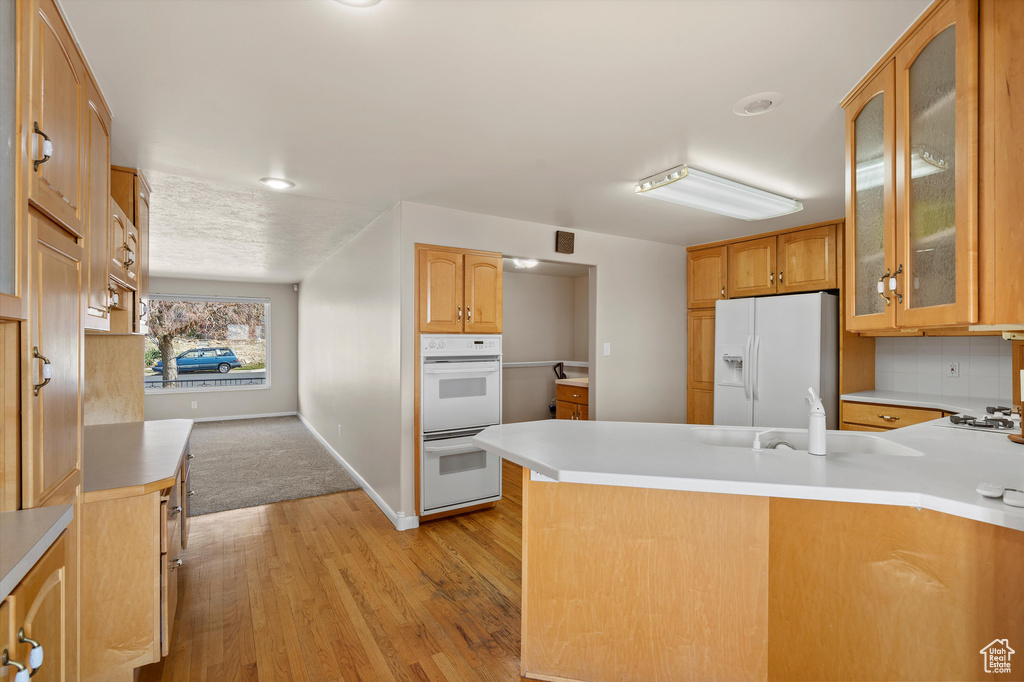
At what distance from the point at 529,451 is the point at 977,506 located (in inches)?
50.4

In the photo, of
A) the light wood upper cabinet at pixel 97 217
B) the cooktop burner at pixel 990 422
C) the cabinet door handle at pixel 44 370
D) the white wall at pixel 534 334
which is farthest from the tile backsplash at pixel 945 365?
the light wood upper cabinet at pixel 97 217

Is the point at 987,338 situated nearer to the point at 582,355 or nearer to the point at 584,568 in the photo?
the point at 584,568

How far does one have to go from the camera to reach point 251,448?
5.96m

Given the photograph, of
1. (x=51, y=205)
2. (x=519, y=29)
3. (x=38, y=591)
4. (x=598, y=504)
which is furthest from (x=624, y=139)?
(x=38, y=591)

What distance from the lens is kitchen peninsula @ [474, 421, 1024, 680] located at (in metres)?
1.35

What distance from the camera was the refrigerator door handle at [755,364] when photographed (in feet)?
13.5

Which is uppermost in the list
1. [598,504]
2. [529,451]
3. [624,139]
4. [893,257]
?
[624,139]

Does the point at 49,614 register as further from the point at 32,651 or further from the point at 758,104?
the point at 758,104

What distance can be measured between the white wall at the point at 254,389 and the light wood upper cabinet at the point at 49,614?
24.1 ft

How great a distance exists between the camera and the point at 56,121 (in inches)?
53.1

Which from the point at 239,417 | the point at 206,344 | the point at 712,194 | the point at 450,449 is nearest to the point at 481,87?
the point at 712,194

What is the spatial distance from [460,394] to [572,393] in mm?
2198

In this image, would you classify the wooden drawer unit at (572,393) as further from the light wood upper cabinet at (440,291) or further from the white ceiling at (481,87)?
the white ceiling at (481,87)

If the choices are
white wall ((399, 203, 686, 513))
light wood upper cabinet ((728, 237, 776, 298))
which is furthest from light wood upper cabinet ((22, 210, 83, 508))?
light wood upper cabinet ((728, 237, 776, 298))
